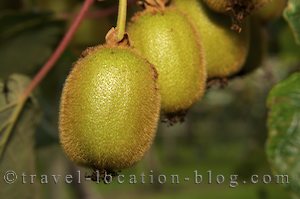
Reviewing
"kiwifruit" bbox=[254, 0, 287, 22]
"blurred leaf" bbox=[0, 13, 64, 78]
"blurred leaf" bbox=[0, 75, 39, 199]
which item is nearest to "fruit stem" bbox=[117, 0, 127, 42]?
"kiwifruit" bbox=[254, 0, 287, 22]

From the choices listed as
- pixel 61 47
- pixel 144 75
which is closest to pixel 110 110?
pixel 144 75

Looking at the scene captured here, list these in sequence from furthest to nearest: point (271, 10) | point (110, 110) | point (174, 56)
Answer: point (271, 10)
point (174, 56)
point (110, 110)

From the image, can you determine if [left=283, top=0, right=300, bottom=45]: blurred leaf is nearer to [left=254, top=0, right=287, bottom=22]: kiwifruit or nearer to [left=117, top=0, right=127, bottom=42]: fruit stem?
[left=254, top=0, right=287, bottom=22]: kiwifruit

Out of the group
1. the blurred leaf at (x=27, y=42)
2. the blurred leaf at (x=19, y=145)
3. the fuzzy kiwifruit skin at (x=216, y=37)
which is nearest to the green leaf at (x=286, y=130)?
the fuzzy kiwifruit skin at (x=216, y=37)

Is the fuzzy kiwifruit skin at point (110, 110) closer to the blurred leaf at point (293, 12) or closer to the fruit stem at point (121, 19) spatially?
the fruit stem at point (121, 19)

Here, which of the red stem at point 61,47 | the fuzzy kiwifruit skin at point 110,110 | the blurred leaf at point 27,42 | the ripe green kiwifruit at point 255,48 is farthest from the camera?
the blurred leaf at point 27,42

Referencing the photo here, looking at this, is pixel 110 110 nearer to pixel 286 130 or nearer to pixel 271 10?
pixel 286 130
